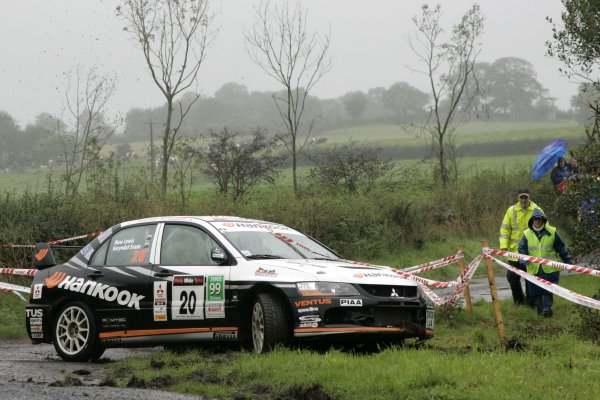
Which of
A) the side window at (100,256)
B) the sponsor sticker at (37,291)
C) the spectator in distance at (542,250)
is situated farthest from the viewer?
the spectator in distance at (542,250)

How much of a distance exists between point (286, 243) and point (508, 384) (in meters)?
4.07

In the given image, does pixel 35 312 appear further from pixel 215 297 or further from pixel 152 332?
pixel 215 297

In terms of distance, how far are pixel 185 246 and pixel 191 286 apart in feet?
2.05

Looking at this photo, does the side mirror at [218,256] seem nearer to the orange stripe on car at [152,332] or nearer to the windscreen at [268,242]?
the windscreen at [268,242]

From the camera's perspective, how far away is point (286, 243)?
10.5 m

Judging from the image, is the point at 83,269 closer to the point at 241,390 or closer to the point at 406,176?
the point at 241,390

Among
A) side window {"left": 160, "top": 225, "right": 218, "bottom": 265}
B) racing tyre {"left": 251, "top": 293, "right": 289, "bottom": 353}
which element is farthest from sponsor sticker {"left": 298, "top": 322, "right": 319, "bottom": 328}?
side window {"left": 160, "top": 225, "right": 218, "bottom": 265}

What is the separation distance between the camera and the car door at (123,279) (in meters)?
10.1

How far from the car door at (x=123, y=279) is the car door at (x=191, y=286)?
167 millimetres

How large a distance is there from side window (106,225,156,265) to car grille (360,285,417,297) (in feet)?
8.71

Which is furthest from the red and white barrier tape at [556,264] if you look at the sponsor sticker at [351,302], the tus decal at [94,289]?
the tus decal at [94,289]

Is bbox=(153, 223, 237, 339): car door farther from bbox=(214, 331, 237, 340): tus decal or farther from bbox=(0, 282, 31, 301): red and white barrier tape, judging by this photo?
bbox=(0, 282, 31, 301): red and white barrier tape

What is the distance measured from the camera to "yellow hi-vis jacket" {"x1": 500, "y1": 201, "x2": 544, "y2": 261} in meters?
14.3

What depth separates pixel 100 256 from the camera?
1076 cm
